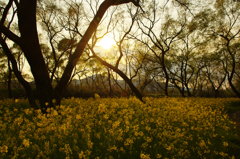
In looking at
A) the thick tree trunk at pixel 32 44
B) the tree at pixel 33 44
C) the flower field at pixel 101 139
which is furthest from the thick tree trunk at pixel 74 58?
the flower field at pixel 101 139

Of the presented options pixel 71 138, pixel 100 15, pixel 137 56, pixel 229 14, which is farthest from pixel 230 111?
pixel 137 56

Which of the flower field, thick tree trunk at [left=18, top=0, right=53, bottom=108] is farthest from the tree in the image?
the flower field

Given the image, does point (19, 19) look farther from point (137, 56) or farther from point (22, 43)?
point (137, 56)

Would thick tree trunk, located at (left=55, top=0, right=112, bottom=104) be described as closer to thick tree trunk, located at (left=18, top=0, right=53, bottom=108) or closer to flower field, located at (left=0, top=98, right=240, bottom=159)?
thick tree trunk, located at (left=18, top=0, right=53, bottom=108)

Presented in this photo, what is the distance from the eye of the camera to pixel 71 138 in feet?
14.2

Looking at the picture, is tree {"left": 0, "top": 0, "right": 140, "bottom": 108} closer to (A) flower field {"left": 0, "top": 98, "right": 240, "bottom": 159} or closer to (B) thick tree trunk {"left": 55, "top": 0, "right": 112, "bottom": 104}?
(B) thick tree trunk {"left": 55, "top": 0, "right": 112, "bottom": 104}

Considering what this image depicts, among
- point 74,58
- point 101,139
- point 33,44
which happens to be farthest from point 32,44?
point 101,139

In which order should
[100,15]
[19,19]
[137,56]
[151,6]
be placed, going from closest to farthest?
[19,19] < [100,15] < [151,6] < [137,56]

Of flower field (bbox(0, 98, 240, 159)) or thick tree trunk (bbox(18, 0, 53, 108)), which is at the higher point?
thick tree trunk (bbox(18, 0, 53, 108))

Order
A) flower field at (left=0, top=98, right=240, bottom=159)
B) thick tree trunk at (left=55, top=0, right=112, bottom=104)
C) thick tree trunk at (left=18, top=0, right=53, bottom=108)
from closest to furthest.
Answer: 1. flower field at (left=0, top=98, right=240, bottom=159)
2. thick tree trunk at (left=18, top=0, right=53, bottom=108)
3. thick tree trunk at (left=55, top=0, right=112, bottom=104)

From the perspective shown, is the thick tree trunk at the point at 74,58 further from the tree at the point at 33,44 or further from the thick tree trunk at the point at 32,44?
the thick tree trunk at the point at 32,44

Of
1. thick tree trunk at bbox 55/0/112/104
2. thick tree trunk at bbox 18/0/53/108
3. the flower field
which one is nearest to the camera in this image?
the flower field

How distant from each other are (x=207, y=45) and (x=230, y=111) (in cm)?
2354

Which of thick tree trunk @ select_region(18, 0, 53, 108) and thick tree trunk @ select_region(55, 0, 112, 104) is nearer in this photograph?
thick tree trunk @ select_region(18, 0, 53, 108)
